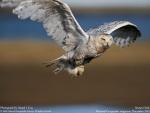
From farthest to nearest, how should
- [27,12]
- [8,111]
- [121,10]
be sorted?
[121,10], [8,111], [27,12]

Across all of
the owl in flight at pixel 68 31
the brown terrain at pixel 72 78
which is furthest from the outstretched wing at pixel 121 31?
the brown terrain at pixel 72 78

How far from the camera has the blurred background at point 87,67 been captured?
7.11 feet

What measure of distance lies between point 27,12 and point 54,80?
1.29ft

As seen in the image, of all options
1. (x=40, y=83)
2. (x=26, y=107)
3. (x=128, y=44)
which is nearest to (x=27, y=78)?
(x=40, y=83)

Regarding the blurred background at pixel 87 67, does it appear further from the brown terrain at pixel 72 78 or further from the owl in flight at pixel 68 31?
the owl in flight at pixel 68 31

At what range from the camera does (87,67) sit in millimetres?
2318

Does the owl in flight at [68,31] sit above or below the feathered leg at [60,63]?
above

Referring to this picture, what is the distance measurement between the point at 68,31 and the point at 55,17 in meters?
0.06

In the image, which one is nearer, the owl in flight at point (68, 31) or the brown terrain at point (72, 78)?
the owl in flight at point (68, 31)

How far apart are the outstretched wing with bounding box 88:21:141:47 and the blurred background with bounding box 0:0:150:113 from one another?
0.09m

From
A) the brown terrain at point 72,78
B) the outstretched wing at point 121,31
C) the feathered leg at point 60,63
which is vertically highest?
the outstretched wing at point 121,31

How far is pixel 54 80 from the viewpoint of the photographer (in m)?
2.27

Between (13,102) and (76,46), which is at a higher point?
(76,46)

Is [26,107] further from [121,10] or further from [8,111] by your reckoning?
[121,10]
